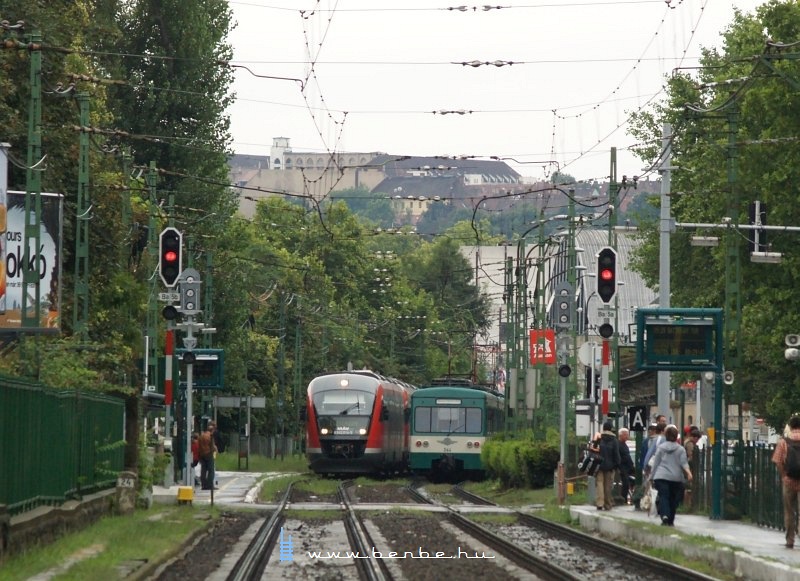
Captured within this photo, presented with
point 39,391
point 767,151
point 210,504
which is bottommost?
point 210,504

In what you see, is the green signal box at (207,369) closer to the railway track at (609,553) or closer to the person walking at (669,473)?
the railway track at (609,553)

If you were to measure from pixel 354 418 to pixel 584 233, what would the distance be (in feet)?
221

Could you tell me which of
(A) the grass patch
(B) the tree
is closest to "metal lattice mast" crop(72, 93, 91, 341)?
(A) the grass patch

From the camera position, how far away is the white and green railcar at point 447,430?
55.7m

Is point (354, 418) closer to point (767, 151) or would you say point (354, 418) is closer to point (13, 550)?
point (767, 151)

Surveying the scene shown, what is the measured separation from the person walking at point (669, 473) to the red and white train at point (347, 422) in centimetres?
2730

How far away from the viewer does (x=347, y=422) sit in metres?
52.8

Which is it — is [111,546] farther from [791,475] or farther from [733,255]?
[733,255]

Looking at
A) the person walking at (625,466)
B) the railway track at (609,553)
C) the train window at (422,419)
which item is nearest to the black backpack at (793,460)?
the railway track at (609,553)

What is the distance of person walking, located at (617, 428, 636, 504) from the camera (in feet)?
108

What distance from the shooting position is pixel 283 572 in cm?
1980

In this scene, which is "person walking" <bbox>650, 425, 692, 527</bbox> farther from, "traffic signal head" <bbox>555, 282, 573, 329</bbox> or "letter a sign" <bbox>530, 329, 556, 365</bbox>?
"letter a sign" <bbox>530, 329, 556, 365</bbox>

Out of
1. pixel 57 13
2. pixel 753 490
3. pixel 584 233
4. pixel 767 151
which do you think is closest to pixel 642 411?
pixel 753 490

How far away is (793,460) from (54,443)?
31.0 feet
